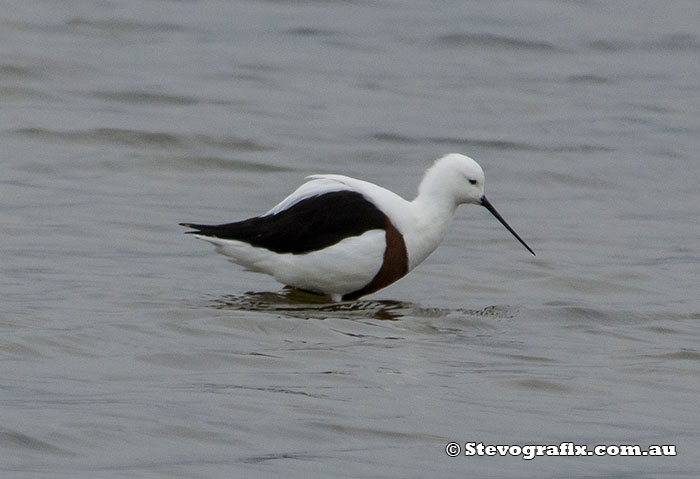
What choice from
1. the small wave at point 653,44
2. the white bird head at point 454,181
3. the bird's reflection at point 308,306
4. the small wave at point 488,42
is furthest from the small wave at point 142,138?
the small wave at point 653,44

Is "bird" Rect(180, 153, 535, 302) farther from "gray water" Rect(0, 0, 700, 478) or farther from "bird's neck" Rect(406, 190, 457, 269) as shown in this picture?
"gray water" Rect(0, 0, 700, 478)

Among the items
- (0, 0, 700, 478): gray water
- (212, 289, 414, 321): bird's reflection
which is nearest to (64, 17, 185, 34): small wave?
(0, 0, 700, 478): gray water

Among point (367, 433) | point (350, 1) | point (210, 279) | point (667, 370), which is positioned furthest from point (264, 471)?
point (350, 1)

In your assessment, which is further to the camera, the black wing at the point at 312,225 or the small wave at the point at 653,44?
the small wave at the point at 653,44

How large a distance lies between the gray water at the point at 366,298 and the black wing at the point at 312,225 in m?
0.39

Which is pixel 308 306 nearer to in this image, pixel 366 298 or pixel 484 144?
pixel 366 298

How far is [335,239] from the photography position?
8.26 meters

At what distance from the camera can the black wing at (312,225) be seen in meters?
8.28

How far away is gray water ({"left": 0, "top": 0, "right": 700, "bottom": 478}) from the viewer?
596 centimetres

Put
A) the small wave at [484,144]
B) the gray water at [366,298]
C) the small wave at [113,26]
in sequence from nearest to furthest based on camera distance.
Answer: the gray water at [366,298]
the small wave at [484,144]
the small wave at [113,26]

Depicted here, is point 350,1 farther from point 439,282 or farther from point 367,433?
point 367,433

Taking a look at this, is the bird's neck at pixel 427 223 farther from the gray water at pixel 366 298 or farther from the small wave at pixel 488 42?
the small wave at pixel 488 42

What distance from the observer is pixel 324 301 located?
8648 millimetres

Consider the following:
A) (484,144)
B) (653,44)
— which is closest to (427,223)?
(484,144)
